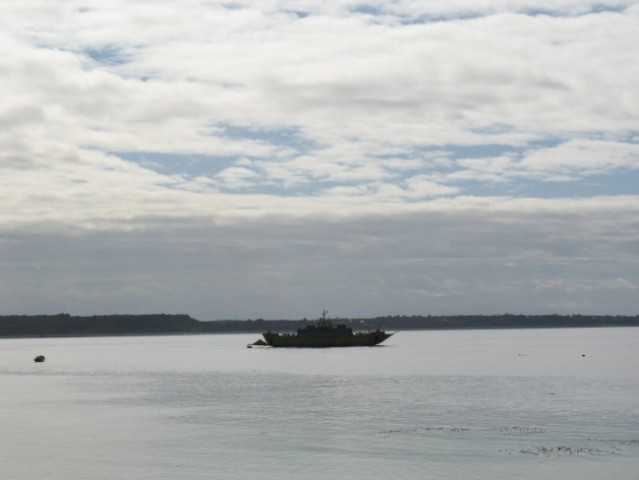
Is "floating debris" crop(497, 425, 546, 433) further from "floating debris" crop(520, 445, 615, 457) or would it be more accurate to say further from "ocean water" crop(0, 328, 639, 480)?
Answer: "floating debris" crop(520, 445, 615, 457)

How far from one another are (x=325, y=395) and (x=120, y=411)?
23809 mm

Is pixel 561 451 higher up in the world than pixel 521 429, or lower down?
lower down

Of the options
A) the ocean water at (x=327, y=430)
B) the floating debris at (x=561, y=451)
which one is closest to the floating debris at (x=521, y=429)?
the ocean water at (x=327, y=430)

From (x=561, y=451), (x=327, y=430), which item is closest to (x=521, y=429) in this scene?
(x=561, y=451)

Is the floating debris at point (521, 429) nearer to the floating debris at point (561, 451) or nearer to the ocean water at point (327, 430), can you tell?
the ocean water at point (327, 430)

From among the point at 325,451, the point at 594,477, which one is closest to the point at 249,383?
the point at 325,451

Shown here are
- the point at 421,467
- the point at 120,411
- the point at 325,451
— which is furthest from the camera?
the point at 120,411

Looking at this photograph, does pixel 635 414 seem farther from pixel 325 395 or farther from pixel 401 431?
pixel 325 395

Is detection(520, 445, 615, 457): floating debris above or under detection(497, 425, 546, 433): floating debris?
under

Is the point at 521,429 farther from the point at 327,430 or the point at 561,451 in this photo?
the point at 327,430

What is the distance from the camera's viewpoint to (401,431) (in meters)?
63.2

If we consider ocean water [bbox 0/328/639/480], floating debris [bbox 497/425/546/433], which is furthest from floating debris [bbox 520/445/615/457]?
floating debris [bbox 497/425/546/433]

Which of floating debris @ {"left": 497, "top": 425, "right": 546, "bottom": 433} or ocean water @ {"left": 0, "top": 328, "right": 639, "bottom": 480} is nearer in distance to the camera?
ocean water @ {"left": 0, "top": 328, "right": 639, "bottom": 480}

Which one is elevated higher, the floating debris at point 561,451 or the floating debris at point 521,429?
the floating debris at point 521,429
